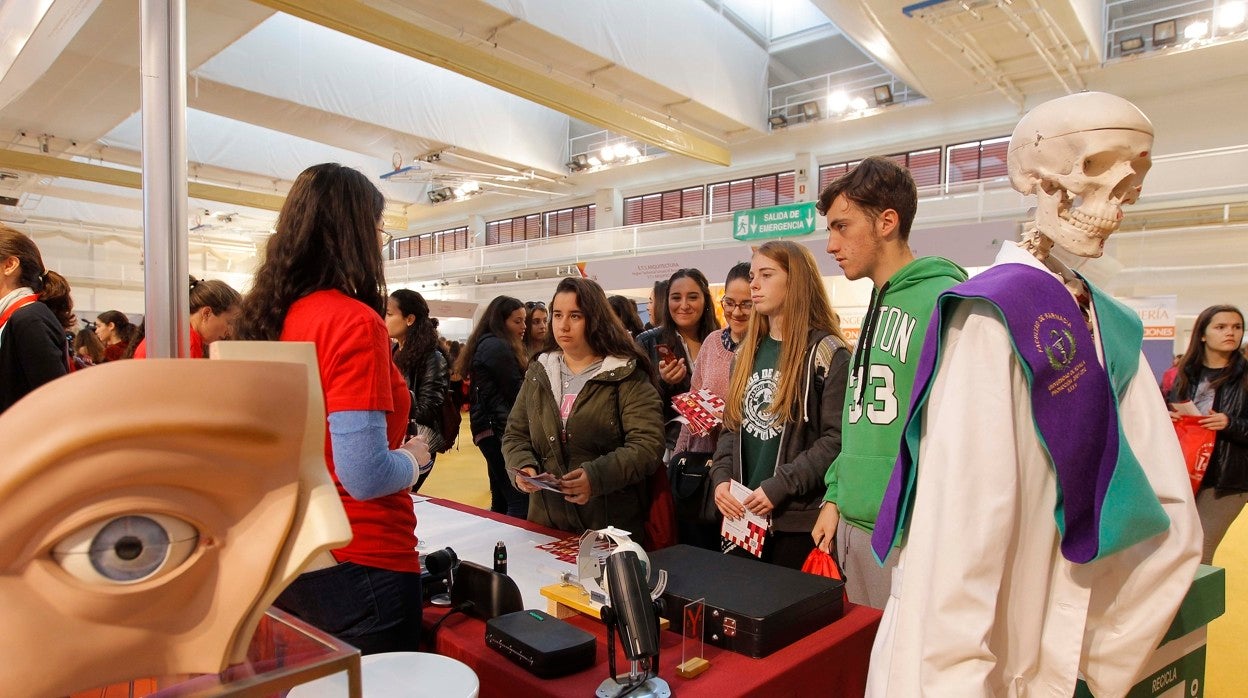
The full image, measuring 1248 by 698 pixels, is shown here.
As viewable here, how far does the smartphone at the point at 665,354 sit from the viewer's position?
3314 millimetres

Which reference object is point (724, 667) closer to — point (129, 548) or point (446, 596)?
point (446, 596)

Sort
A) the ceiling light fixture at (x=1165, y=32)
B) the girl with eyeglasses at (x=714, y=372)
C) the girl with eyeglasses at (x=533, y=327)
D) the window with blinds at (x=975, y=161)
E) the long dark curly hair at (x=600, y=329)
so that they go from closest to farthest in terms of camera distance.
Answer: the long dark curly hair at (x=600, y=329) < the girl with eyeglasses at (x=714, y=372) < the girl with eyeglasses at (x=533, y=327) < the ceiling light fixture at (x=1165, y=32) < the window with blinds at (x=975, y=161)

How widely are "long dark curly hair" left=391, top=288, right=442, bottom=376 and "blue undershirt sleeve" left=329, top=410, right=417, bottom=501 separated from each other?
8.43 feet

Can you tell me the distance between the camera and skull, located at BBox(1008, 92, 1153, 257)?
1.01m

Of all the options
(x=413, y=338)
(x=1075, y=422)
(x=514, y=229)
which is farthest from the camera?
(x=514, y=229)

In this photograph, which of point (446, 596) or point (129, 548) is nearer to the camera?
point (129, 548)

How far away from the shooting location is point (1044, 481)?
95cm

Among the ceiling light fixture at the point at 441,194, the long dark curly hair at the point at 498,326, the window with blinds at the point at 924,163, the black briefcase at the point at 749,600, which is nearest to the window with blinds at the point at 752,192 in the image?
the window with blinds at the point at 924,163

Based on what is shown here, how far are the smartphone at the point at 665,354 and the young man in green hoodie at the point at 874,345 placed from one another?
1574 mm

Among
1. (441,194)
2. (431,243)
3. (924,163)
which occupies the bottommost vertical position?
(431,243)

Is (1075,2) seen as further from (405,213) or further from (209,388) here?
(405,213)

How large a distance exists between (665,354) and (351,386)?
7.66ft

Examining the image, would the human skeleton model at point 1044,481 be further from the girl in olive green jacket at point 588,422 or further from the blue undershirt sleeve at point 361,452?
the girl in olive green jacket at point 588,422

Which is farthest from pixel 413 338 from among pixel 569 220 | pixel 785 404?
pixel 569 220
